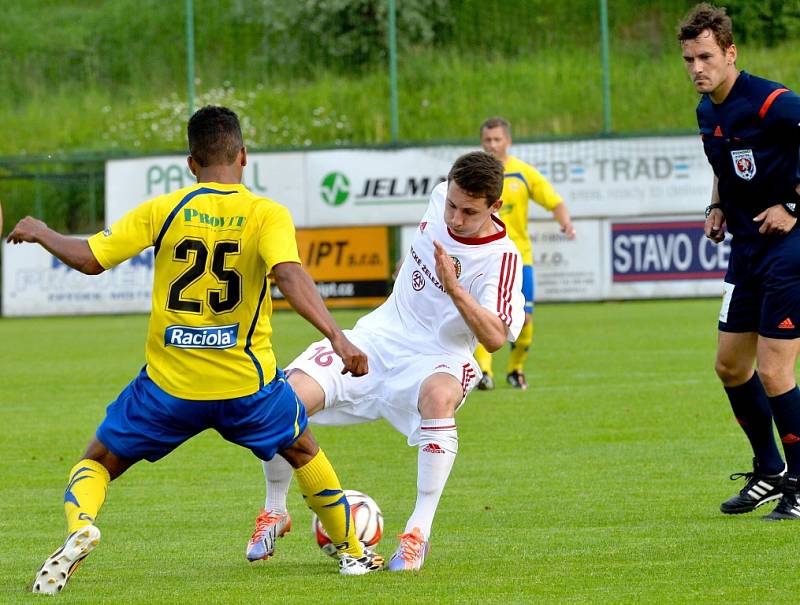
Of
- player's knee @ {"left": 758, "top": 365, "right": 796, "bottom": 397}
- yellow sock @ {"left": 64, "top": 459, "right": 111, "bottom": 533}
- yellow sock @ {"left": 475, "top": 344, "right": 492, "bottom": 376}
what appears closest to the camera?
yellow sock @ {"left": 64, "top": 459, "right": 111, "bottom": 533}

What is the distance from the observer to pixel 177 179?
78.3 feet

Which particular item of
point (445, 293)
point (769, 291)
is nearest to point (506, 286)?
point (445, 293)

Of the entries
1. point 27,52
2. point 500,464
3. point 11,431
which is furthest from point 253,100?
point 500,464

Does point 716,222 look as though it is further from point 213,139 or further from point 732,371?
point 213,139

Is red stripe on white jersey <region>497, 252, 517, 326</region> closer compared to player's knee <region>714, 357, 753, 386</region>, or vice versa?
red stripe on white jersey <region>497, 252, 517, 326</region>

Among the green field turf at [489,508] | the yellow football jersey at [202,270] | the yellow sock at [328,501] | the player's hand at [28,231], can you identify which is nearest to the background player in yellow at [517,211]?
the green field turf at [489,508]

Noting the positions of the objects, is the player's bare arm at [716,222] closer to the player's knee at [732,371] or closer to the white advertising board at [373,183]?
the player's knee at [732,371]

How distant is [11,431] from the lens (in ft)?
33.7

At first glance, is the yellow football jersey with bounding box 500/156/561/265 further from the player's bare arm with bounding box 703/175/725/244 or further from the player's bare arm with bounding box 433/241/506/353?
the player's bare arm with bounding box 433/241/506/353

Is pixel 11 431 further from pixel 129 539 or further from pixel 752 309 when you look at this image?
pixel 752 309

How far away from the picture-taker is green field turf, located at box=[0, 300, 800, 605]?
5141mm

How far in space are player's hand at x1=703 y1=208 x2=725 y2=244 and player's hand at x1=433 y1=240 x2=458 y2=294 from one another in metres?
1.63

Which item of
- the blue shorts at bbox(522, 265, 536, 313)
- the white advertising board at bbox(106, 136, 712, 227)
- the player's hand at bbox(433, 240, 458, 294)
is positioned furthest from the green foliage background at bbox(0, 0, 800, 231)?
the player's hand at bbox(433, 240, 458, 294)

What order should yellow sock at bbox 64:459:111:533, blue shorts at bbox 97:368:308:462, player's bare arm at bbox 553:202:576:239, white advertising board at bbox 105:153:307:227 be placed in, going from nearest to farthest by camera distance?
yellow sock at bbox 64:459:111:533 → blue shorts at bbox 97:368:308:462 → player's bare arm at bbox 553:202:576:239 → white advertising board at bbox 105:153:307:227
